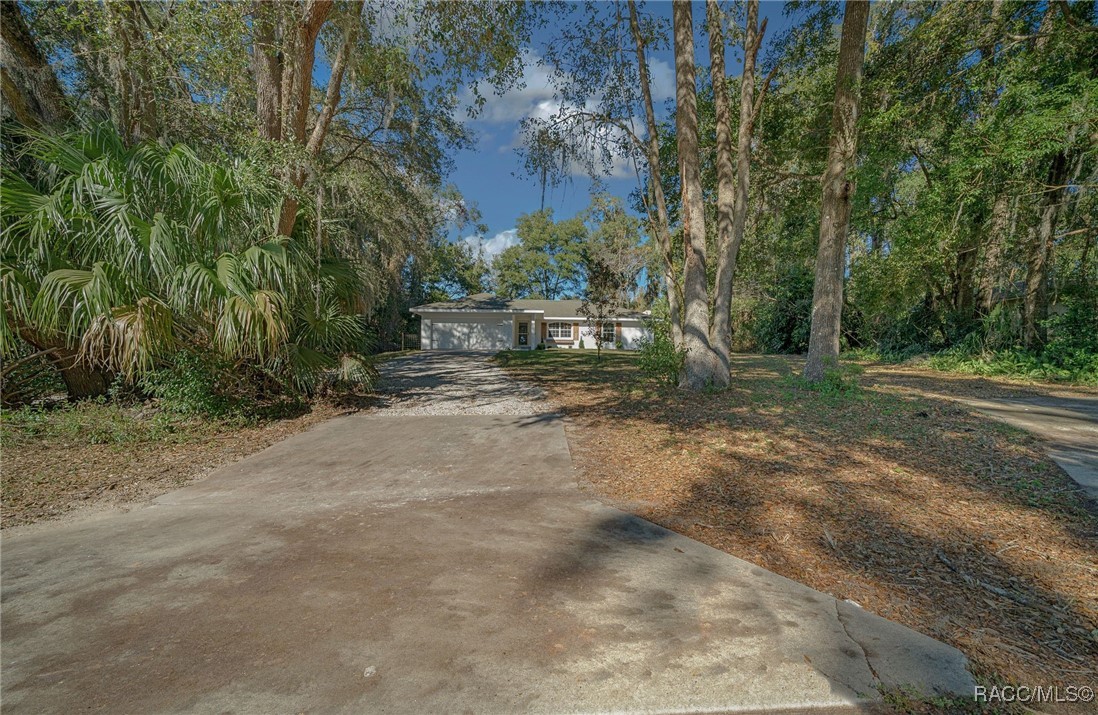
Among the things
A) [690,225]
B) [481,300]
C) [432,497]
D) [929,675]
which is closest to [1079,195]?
[690,225]

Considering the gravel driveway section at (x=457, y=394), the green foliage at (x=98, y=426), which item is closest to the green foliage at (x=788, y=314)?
the gravel driveway section at (x=457, y=394)

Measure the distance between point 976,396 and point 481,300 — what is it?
83.4 feet

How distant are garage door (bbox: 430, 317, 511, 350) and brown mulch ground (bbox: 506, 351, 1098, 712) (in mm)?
22444

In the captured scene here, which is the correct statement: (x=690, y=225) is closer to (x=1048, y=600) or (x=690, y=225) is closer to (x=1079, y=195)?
(x=1048, y=600)

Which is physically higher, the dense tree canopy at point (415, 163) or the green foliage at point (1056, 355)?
the dense tree canopy at point (415, 163)

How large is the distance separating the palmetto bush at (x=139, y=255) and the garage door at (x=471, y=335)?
22361mm

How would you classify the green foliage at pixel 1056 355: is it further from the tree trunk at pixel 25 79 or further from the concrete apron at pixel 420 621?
the tree trunk at pixel 25 79

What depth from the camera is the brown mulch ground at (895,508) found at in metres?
2.41

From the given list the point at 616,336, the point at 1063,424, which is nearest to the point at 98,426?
the point at 1063,424

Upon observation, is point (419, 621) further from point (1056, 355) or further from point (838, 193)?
point (1056, 355)

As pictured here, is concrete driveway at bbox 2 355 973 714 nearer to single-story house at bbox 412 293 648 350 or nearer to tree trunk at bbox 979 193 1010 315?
tree trunk at bbox 979 193 1010 315

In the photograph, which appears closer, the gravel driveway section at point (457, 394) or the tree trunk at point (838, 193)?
the gravel driveway section at point (457, 394)

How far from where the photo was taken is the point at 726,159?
29.6 ft

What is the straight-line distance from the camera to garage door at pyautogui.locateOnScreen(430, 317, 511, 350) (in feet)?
94.9
